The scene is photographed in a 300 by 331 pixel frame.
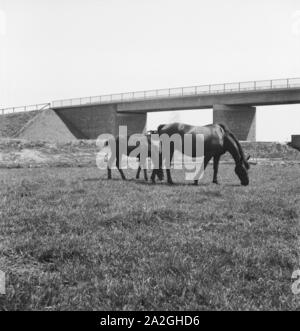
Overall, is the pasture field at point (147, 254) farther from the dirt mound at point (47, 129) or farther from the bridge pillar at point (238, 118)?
the dirt mound at point (47, 129)

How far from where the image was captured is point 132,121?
73.4 meters

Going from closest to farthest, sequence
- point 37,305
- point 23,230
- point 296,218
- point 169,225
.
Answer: point 37,305 → point 23,230 → point 169,225 → point 296,218

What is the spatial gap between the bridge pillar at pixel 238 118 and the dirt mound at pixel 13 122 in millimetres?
34654

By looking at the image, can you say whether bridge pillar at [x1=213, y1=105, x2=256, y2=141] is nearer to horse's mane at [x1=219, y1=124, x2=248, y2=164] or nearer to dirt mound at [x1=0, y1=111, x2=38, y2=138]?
dirt mound at [x1=0, y1=111, x2=38, y2=138]

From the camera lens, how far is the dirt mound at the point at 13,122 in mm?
70875

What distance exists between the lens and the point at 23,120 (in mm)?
73250

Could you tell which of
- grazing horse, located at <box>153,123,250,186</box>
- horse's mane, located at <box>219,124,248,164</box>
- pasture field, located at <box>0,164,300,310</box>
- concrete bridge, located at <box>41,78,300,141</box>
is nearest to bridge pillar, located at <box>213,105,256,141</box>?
concrete bridge, located at <box>41,78,300,141</box>

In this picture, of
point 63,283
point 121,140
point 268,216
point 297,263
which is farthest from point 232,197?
point 121,140

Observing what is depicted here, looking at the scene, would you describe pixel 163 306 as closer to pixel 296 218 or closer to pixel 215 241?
pixel 215 241

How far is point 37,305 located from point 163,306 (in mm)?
1269

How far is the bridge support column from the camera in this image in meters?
72.2

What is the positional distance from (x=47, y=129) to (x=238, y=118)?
33.1 metres

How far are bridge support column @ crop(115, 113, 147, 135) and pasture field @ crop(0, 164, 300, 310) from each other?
62840 millimetres

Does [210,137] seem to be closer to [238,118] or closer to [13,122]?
[238,118]
